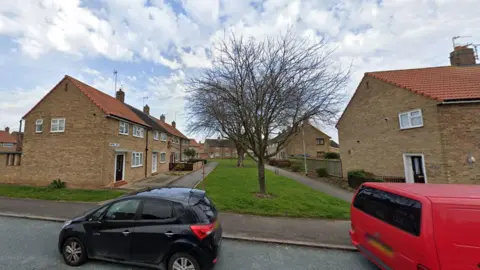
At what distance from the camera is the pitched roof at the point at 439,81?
418 inches

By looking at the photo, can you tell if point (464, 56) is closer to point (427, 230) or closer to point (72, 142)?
point (427, 230)

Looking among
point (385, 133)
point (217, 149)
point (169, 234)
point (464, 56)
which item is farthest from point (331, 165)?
point (217, 149)

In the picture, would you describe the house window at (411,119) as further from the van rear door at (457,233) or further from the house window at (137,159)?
Answer: the house window at (137,159)

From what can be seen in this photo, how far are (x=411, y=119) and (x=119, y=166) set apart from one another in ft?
64.8

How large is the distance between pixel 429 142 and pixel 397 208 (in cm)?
1054

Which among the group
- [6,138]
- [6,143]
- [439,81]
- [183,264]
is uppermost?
[6,138]

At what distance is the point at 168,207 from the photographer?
4.09m

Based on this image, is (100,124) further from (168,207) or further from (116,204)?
(168,207)

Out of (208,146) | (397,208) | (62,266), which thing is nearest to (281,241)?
(397,208)

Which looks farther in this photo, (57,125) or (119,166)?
(119,166)

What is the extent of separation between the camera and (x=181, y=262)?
381cm

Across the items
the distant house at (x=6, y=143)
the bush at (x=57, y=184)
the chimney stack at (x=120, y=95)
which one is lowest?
the bush at (x=57, y=184)

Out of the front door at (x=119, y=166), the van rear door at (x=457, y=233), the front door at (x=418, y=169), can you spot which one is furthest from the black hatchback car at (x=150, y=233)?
the front door at (x=418, y=169)

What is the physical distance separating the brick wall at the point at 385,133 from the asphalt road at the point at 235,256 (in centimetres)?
969
